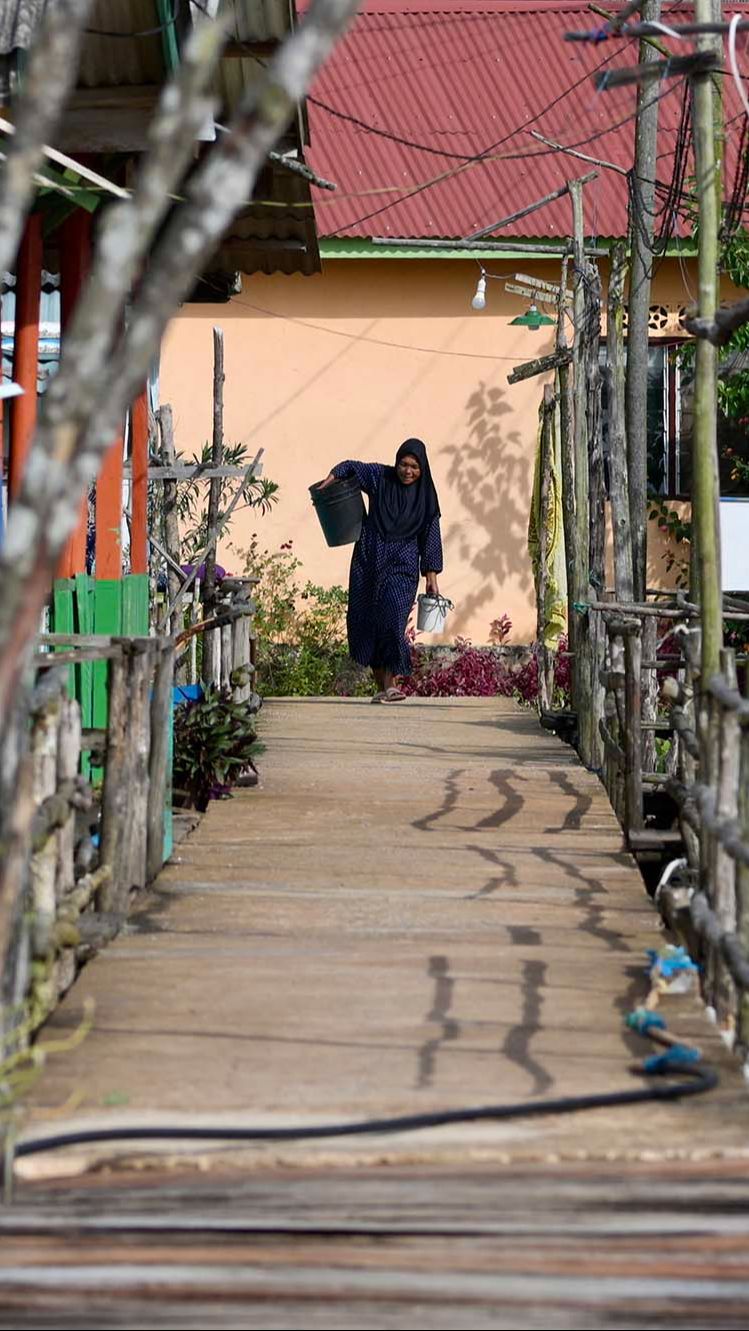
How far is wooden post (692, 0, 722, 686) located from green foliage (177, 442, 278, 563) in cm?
854

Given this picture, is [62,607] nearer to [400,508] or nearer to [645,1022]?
[645,1022]

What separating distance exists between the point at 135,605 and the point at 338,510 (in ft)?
10.7

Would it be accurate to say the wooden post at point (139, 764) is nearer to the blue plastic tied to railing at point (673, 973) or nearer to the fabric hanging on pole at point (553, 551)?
the blue plastic tied to railing at point (673, 973)

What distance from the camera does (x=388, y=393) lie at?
60.0ft

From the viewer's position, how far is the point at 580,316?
1239 centimetres

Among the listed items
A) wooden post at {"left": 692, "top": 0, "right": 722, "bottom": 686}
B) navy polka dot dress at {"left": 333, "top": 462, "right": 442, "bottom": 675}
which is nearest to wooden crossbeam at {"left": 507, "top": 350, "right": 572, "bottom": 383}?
navy polka dot dress at {"left": 333, "top": 462, "right": 442, "bottom": 675}

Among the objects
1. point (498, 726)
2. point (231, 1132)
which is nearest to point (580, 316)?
point (498, 726)

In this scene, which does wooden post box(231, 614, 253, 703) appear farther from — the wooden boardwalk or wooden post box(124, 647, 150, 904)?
wooden post box(124, 647, 150, 904)

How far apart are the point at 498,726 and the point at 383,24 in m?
8.93

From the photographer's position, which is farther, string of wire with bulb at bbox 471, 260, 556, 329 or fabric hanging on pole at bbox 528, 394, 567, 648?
string of wire with bulb at bbox 471, 260, 556, 329

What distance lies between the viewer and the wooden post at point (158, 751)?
7.70m

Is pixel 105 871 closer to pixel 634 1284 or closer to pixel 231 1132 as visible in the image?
pixel 231 1132

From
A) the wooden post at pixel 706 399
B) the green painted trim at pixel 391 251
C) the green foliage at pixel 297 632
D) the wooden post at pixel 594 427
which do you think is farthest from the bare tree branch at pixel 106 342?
the green foliage at pixel 297 632

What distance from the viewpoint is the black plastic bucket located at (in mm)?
14117
